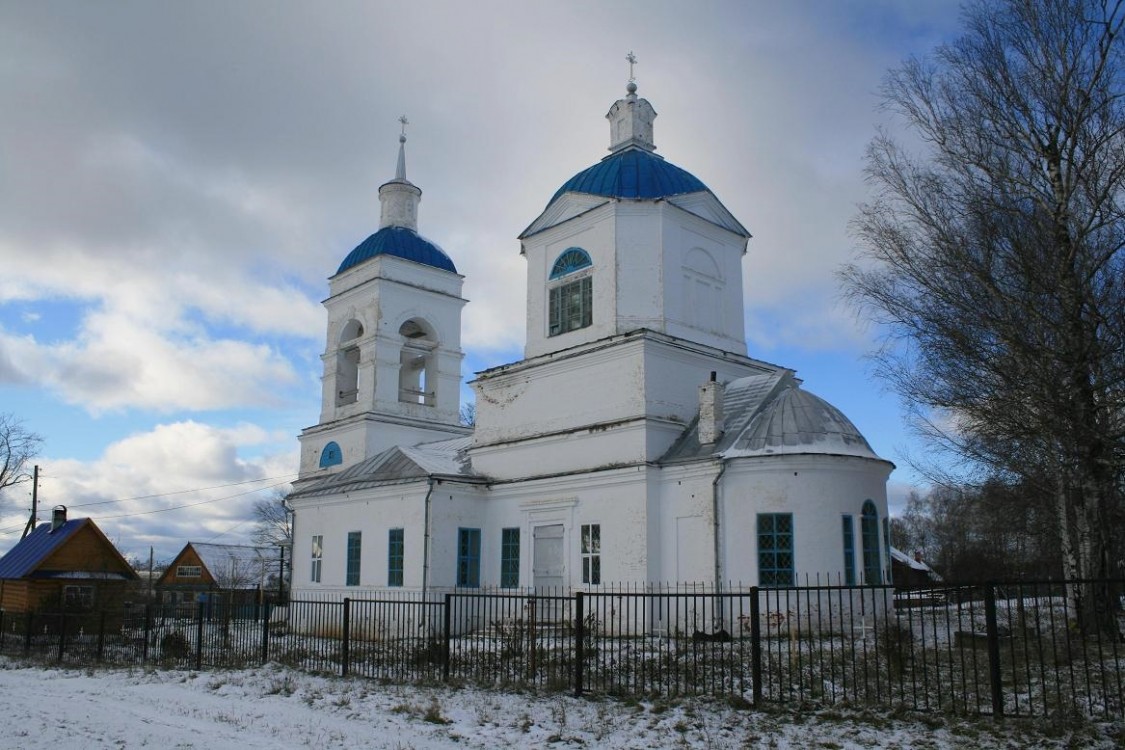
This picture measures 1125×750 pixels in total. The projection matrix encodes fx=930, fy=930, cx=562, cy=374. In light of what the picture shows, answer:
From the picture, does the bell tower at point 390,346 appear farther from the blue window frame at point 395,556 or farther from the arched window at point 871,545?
the arched window at point 871,545

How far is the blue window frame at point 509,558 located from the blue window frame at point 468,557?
62cm

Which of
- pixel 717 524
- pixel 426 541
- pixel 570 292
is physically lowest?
pixel 426 541

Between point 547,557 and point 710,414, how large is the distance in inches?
196

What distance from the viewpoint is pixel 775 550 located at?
1705cm

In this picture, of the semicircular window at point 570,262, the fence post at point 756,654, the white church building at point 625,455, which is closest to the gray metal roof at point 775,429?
the white church building at point 625,455

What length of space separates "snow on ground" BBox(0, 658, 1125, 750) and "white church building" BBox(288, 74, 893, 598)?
23.5 ft

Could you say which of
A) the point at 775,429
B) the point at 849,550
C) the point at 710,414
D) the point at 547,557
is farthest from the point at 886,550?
the point at 547,557

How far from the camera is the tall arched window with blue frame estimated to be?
21.9 m

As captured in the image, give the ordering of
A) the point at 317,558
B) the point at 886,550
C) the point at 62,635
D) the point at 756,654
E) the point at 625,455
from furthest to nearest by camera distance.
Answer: the point at 317,558 < the point at 625,455 < the point at 62,635 < the point at 886,550 < the point at 756,654

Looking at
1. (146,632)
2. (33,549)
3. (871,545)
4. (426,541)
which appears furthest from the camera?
(33,549)

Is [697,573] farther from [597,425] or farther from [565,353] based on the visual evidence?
[565,353]

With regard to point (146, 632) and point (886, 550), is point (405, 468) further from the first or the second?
point (886, 550)

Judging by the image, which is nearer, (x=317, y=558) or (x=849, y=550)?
(x=849, y=550)

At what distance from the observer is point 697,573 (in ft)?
58.4
